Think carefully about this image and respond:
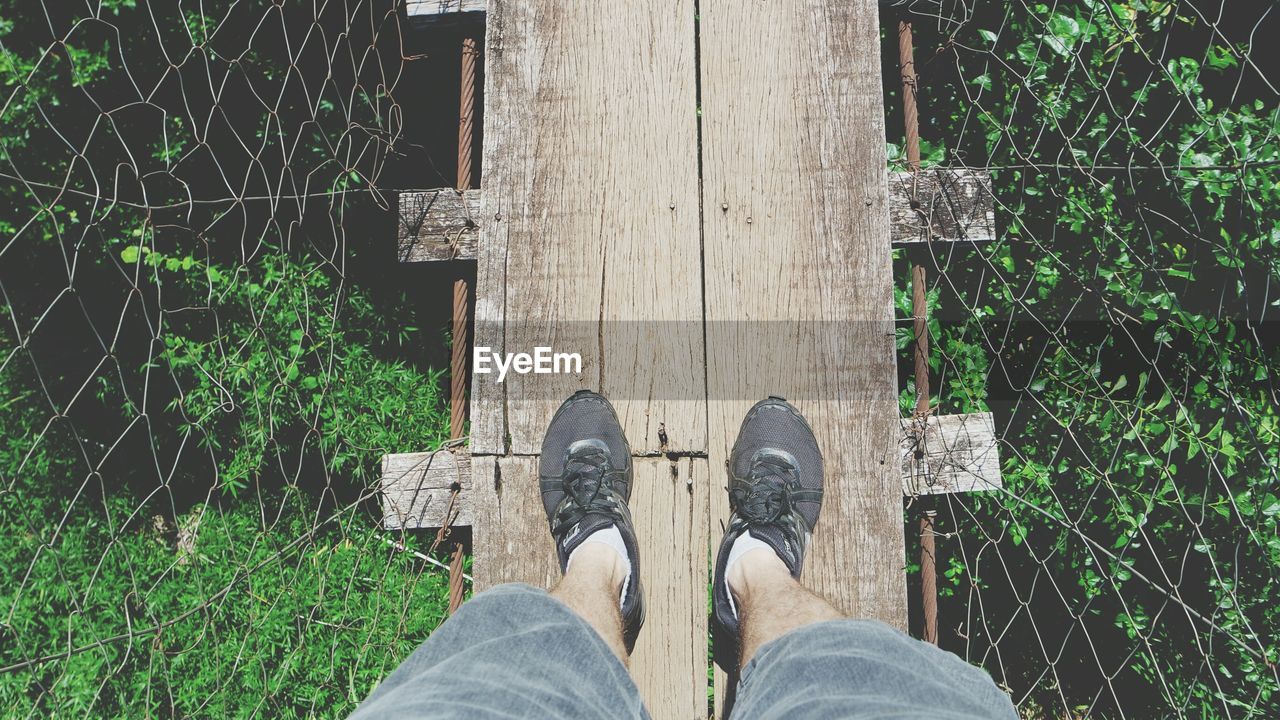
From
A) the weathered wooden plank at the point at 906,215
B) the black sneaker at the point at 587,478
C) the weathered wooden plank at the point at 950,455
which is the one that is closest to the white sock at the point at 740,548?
the black sneaker at the point at 587,478

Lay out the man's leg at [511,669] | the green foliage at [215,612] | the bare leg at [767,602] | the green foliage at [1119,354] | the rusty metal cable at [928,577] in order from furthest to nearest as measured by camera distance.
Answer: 1. the green foliage at [215,612]
2. the green foliage at [1119,354]
3. the rusty metal cable at [928,577]
4. the bare leg at [767,602]
5. the man's leg at [511,669]

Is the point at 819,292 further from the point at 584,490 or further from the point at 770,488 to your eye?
the point at 584,490

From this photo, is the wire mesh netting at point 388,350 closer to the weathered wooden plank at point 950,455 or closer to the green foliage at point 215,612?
the green foliage at point 215,612

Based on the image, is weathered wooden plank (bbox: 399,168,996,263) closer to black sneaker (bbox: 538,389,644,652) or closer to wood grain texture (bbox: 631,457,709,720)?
black sneaker (bbox: 538,389,644,652)

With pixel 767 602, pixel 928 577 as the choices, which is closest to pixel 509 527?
pixel 767 602

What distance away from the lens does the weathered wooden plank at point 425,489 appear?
1702 mm

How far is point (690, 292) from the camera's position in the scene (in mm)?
1744

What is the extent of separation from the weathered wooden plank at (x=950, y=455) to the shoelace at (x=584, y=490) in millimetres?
677

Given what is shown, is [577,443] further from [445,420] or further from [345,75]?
[345,75]

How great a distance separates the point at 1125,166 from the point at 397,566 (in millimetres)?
2636

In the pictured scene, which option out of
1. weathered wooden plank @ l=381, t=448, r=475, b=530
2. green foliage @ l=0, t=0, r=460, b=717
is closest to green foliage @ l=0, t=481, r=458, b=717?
green foliage @ l=0, t=0, r=460, b=717

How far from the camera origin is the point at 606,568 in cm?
167

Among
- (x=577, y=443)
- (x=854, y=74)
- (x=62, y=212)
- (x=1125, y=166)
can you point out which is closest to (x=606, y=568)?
(x=577, y=443)

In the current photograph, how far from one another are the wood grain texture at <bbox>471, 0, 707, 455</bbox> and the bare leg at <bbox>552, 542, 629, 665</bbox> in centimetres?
26
